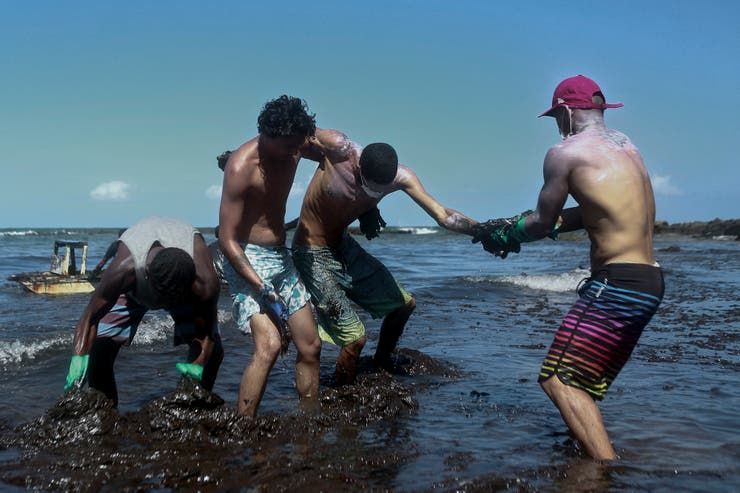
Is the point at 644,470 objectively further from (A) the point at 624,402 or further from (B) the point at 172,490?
(B) the point at 172,490

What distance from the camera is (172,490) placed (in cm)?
348

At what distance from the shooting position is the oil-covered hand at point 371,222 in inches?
211

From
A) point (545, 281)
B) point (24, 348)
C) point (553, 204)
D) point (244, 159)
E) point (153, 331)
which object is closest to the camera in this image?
point (553, 204)

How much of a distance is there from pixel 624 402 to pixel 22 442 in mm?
A: 3899

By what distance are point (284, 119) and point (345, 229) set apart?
1.29 metres

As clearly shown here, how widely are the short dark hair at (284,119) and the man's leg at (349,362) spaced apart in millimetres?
1664

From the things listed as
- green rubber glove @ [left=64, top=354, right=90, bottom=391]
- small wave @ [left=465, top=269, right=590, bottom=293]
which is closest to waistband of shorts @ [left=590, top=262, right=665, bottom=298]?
green rubber glove @ [left=64, top=354, right=90, bottom=391]

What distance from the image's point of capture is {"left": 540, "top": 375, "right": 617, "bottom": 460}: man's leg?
3662 mm

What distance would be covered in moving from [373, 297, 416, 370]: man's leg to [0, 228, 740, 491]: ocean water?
214 mm

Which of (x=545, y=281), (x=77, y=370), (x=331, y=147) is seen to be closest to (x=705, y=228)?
(x=545, y=281)

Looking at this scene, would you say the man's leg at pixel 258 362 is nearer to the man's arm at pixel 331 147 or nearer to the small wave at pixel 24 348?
the man's arm at pixel 331 147

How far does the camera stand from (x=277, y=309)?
440cm

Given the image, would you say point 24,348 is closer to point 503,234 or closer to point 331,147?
point 331,147

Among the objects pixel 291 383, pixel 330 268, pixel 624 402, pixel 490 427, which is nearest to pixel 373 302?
pixel 330 268
